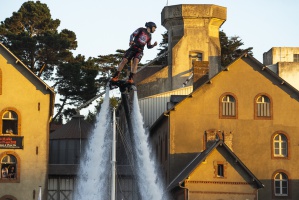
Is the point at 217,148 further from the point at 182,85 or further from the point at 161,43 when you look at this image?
the point at 161,43

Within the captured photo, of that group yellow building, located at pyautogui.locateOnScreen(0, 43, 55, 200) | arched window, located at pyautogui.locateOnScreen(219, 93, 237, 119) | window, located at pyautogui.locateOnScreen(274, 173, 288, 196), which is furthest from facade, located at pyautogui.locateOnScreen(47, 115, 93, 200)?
window, located at pyautogui.locateOnScreen(274, 173, 288, 196)

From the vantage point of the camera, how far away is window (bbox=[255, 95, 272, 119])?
88.9 metres

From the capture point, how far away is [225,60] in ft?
416

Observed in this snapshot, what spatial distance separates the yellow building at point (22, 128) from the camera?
287 feet

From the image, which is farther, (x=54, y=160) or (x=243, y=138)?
(x=54, y=160)

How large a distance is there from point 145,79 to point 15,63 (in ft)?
97.3

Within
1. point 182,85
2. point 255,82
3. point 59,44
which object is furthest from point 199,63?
point 59,44

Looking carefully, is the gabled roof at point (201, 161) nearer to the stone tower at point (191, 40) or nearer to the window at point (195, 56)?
the window at point (195, 56)

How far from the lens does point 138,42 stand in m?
49.6

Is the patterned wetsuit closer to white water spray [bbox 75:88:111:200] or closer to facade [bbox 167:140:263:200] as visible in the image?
white water spray [bbox 75:88:111:200]

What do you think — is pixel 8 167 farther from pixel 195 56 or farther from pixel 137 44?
pixel 137 44

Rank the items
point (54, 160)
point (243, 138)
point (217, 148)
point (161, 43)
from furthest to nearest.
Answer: point (161, 43) < point (54, 160) < point (243, 138) < point (217, 148)

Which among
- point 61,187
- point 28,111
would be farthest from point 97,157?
point 61,187

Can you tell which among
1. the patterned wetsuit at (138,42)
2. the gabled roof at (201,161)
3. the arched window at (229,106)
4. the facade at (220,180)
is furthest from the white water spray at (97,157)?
the arched window at (229,106)
